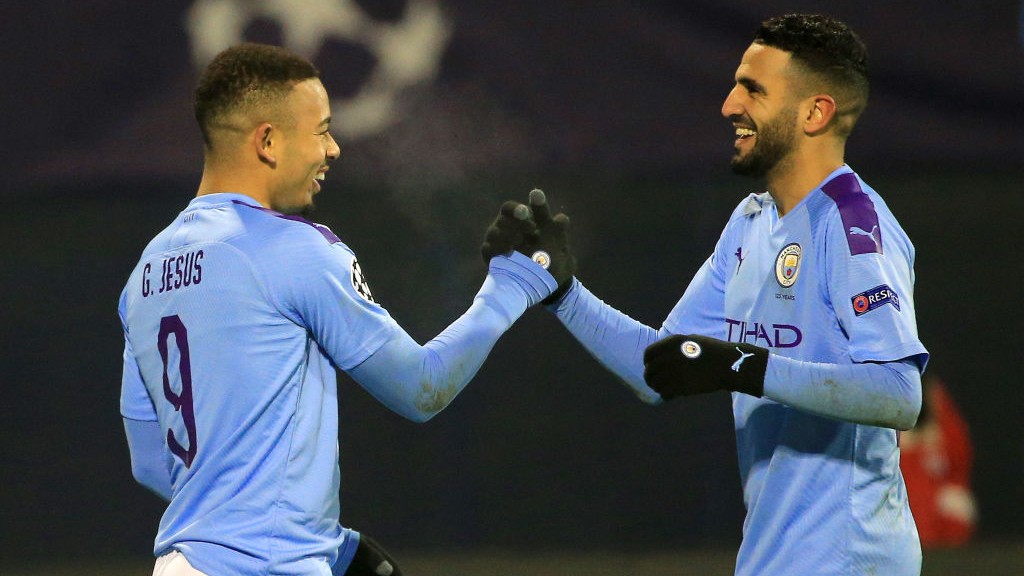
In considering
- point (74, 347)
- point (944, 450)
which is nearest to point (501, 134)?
point (74, 347)

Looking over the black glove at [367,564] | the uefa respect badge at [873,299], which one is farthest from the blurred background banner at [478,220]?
the black glove at [367,564]

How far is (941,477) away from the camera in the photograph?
672 centimetres

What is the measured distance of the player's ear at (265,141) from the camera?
8.77 feet

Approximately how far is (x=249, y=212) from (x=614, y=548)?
4295mm

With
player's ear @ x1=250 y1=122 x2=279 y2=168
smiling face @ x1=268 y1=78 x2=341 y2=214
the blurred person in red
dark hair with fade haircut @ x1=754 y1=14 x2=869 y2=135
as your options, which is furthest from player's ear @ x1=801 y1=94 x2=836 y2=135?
the blurred person in red

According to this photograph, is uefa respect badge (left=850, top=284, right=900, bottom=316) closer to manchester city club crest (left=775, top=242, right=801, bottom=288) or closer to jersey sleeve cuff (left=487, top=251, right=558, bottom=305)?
manchester city club crest (left=775, top=242, right=801, bottom=288)

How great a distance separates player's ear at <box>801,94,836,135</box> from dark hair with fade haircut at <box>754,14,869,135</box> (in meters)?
0.02

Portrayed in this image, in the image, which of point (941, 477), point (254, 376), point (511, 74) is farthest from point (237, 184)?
Result: point (941, 477)

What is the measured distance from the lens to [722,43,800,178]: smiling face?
118 inches

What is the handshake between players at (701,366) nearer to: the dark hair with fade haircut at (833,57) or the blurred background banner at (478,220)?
the dark hair with fade haircut at (833,57)

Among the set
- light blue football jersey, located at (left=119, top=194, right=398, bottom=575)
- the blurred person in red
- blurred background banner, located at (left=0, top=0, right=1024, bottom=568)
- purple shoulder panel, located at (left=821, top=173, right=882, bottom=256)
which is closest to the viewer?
light blue football jersey, located at (left=119, top=194, right=398, bottom=575)

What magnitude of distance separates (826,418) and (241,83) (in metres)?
1.45

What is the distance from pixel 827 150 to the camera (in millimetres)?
2980

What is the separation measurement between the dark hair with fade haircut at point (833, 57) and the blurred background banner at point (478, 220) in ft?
6.64
